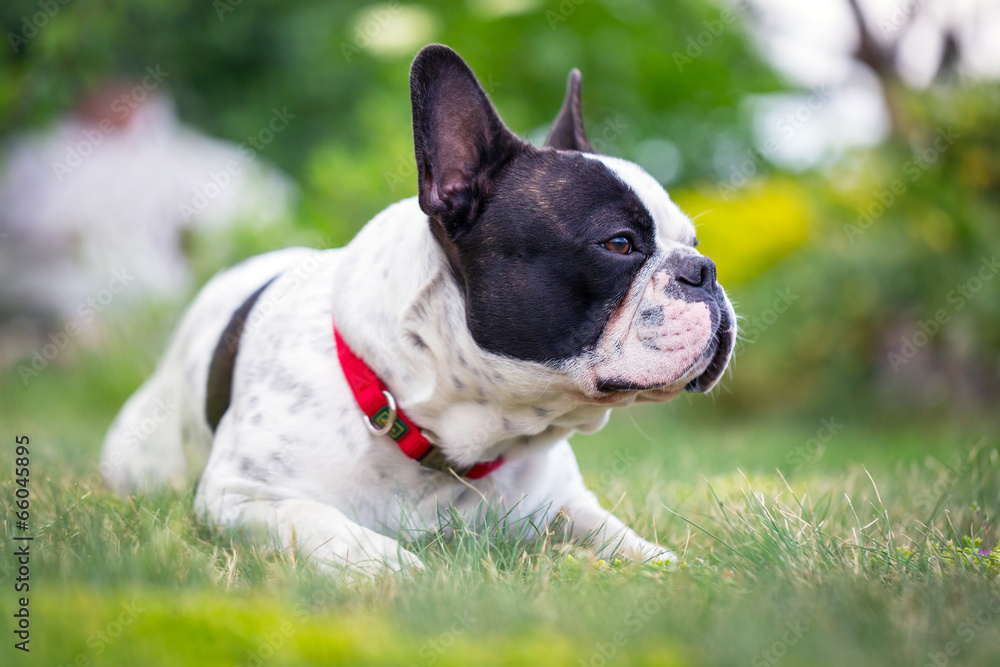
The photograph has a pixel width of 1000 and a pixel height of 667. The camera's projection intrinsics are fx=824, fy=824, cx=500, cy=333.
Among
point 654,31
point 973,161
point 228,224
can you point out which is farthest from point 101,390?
point 654,31

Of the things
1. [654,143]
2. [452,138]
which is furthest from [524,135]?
[452,138]

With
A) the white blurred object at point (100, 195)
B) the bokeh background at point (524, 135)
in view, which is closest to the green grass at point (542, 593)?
the bokeh background at point (524, 135)

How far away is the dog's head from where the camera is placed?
2.38 meters

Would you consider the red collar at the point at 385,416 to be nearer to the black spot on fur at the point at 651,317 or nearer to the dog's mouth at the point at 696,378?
the dog's mouth at the point at 696,378

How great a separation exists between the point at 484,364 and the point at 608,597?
85 centimetres

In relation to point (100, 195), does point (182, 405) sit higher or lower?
higher

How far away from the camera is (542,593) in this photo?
1834mm

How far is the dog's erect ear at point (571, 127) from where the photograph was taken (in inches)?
127

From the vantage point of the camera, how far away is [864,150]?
7.02 meters

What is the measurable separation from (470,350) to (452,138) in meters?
0.66

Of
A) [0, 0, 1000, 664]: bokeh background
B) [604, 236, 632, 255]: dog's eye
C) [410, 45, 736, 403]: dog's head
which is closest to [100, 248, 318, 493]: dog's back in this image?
[0, 0, 1000, 664]: bokeh background

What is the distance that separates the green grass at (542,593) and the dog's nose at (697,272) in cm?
66

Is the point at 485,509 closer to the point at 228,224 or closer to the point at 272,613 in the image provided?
the point at 272,613

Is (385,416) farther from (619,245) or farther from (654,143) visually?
(654,143)
